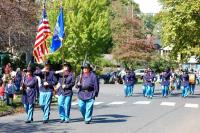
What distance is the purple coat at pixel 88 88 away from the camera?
52.4 feet

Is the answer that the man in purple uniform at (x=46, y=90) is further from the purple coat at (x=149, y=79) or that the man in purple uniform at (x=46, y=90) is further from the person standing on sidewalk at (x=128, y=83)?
the person standing on sidewalk at (x=128, y=83)

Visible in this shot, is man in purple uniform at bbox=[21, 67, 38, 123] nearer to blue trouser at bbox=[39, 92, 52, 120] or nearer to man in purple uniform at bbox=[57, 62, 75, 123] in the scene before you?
blue trouser at bbox=[39, 92, 52, 120]

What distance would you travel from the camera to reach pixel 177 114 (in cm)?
2027

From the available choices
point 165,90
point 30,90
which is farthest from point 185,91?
point 30,90

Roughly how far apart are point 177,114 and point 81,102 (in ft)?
18.0

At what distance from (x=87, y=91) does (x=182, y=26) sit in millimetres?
20986

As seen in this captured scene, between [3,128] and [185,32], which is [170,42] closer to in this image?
[185,32]

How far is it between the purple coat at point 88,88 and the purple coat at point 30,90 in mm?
1450

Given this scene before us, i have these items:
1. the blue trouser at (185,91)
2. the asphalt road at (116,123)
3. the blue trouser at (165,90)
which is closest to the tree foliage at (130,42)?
the blue trouser at (185,91)

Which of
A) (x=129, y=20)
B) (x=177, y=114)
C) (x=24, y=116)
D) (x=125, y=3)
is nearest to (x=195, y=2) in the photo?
(x=177, y=114)

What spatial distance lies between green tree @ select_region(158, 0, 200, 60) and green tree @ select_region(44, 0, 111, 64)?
53.6ft

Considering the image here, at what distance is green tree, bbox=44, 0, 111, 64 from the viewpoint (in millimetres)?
54156

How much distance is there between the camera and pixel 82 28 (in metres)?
55.0

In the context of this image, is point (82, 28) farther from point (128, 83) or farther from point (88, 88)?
point (88, 88)
